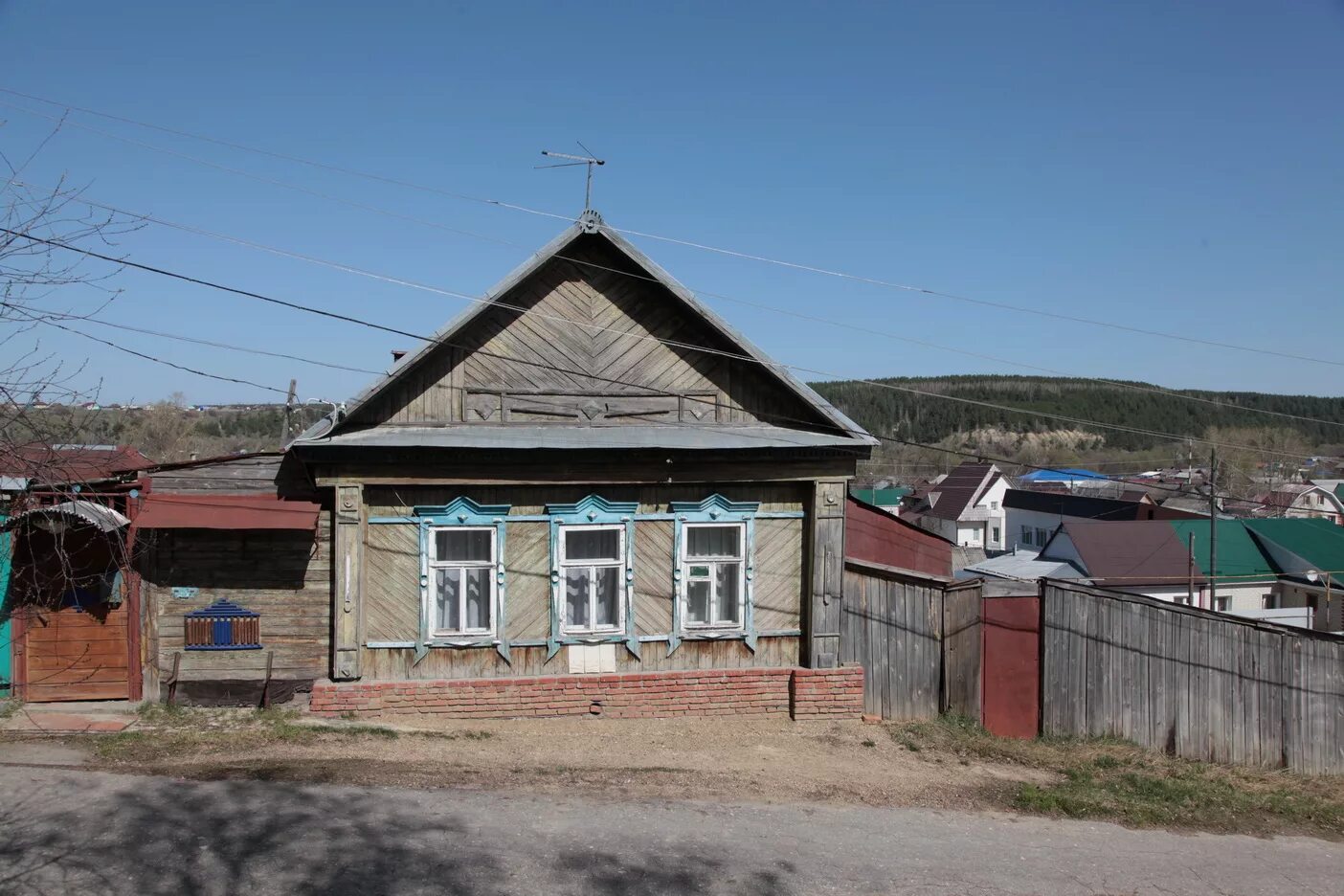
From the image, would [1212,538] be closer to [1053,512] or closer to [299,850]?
[1053,512]

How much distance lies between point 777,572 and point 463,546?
3639 mm

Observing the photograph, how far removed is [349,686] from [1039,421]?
139 m

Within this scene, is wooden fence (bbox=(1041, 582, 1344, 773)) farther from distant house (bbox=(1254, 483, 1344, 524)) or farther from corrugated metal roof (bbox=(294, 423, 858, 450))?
distant house (bbox=(1254, 483, 1344, 524))

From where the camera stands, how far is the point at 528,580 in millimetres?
10703

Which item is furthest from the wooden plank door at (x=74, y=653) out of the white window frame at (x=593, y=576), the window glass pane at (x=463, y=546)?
the white window frame at (x=593, y=576)

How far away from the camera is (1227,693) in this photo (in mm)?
12023

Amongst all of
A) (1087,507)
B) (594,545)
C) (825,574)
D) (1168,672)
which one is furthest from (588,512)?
(1087,507)

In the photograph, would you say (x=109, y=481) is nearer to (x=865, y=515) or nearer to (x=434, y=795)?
(x=434, y=795)

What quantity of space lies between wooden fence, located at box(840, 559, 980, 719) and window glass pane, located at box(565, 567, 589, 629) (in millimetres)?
3053

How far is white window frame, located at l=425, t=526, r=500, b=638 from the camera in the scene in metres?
10.4

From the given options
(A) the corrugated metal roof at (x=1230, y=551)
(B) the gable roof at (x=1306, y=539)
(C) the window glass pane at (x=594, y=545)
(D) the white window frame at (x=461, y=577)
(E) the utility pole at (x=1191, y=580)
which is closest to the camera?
(D) the white window frame at (x=461, y=577)

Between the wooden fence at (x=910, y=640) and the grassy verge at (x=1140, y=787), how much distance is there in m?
0.32

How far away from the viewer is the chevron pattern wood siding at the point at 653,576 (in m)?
10.9

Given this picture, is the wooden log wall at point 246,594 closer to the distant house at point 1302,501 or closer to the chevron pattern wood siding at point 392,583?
the chevron pattern wood siding at point 392,583
